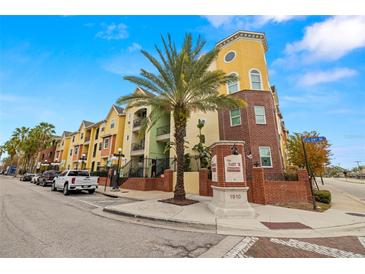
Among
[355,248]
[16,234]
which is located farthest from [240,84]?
[16,234]

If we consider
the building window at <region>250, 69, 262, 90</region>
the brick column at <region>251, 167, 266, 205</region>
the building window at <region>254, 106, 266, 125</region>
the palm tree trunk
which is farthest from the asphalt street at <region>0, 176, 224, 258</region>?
the building window at <region>250, 69, 262, 90</region>

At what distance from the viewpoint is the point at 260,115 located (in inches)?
592

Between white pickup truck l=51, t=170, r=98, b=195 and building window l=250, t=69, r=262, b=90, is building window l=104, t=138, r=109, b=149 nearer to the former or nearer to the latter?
white pickup truck l=51, t=170, r=98, b=195

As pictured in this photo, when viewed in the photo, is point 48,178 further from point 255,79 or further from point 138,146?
point 255,79

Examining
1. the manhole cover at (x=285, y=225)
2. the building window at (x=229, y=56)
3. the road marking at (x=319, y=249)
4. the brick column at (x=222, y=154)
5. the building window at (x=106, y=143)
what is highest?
the building window at (x=229, y=56)

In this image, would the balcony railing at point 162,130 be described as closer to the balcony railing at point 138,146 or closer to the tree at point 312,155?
the balcony railing at point 138,146

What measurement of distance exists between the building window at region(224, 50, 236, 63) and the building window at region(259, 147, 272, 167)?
9.15 m

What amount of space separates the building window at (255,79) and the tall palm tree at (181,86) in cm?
599

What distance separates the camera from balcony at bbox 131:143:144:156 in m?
22.4

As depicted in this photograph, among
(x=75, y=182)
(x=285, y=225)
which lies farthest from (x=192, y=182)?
(x=75, y=182)

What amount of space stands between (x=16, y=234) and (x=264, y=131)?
1572 cm

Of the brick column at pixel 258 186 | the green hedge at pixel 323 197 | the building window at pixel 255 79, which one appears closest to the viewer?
the brick column at pixel 258 186

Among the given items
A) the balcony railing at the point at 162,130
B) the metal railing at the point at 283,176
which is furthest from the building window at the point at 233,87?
the balcony railing at the point at 162,130

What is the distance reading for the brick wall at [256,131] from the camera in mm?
14008
